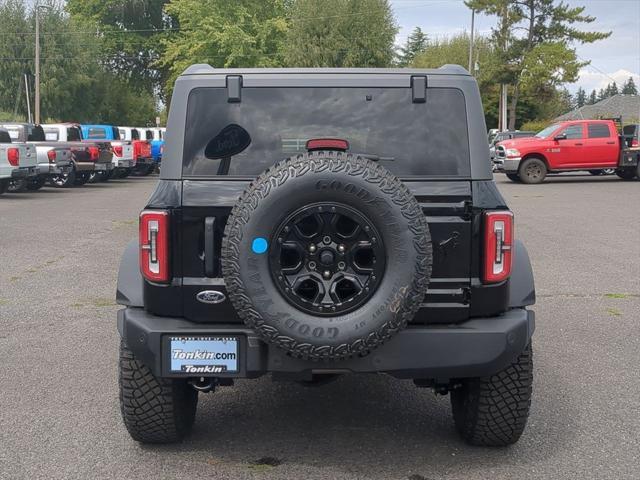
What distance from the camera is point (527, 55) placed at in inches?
2025

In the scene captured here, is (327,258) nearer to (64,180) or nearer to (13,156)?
(13,156)

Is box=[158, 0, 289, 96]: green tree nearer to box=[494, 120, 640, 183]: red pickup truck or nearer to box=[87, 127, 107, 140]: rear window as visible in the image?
box=[87, 127, 107, 140]: rear window

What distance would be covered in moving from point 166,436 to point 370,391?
1.53 m

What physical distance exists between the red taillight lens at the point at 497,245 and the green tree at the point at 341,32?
51627 millimetres

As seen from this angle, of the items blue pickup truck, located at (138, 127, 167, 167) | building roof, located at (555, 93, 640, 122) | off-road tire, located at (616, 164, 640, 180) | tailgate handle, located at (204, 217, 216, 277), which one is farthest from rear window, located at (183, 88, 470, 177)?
building roof, located at (555, 93, 640, 122)

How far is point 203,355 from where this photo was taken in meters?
3.88

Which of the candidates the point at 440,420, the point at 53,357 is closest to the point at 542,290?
the point at 440,420

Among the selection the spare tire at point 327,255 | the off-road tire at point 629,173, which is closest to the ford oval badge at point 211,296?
the spare tire at point 327,255

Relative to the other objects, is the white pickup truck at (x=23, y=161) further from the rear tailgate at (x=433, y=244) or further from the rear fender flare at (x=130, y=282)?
the rear tailgate at (x=433, y=244)

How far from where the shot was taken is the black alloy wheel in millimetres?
3672

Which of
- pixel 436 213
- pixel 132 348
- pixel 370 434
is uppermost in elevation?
pixel 436 213

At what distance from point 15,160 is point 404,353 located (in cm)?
1780

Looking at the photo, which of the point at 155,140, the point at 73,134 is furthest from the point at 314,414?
the point at 155,140

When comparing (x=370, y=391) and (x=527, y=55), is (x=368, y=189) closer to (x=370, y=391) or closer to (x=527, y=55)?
(x=370, y=391)
